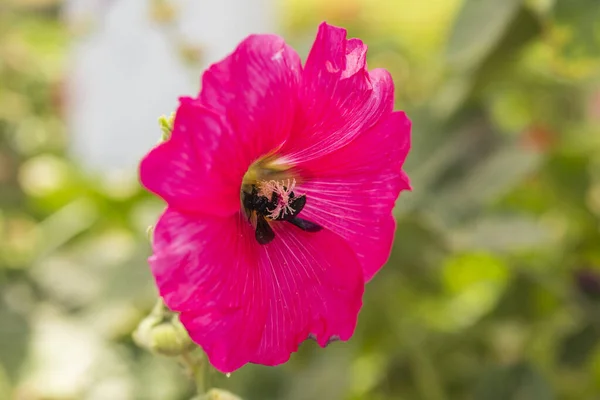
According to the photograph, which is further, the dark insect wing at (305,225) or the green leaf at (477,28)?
the green leaf at (477,28)

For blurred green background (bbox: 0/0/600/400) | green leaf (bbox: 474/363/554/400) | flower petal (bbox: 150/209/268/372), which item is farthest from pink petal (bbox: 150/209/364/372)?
green leaf (bbox: 474/363/554/400)

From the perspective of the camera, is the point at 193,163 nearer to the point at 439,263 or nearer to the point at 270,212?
the point at 270,212

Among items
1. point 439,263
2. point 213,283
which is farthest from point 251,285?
point 439,263

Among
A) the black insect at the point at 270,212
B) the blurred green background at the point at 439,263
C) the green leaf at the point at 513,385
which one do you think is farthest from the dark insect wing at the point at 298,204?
the green leaf at the point at 513,385

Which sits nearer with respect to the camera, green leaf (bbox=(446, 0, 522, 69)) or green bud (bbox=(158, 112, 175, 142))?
green bud (bbox=(158, 112, 175, 142))

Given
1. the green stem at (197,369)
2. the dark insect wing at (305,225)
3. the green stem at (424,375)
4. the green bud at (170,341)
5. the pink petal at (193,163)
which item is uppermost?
the pink petal at (193,163)

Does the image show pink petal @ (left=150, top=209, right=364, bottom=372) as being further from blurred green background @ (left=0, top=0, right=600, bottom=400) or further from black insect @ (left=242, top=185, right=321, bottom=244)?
blurred green background @ (left=0, top=0, right=600, bottom=400)

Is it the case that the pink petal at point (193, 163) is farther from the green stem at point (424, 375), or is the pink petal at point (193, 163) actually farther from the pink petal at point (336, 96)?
Answer: the green stem at point (424, 375)

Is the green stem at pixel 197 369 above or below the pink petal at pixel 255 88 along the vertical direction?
below

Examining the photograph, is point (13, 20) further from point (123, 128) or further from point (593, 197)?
point (593, 197)
